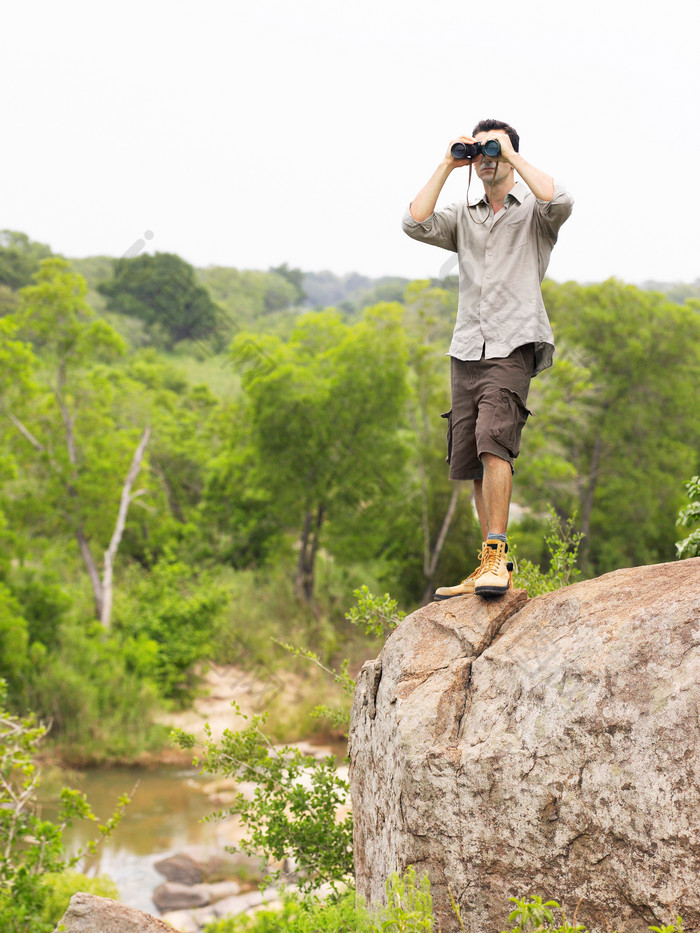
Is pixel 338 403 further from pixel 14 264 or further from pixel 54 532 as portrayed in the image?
pixel 14 264

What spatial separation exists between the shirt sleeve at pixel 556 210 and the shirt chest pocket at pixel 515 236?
8cm

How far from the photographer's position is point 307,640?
16.0 meters

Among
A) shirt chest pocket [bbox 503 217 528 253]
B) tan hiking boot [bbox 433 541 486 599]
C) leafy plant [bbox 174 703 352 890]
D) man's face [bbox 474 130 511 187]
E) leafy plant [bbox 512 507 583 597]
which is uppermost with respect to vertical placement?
man's face [bbox 474 130 511 187]

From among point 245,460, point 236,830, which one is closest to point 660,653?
point 236,830

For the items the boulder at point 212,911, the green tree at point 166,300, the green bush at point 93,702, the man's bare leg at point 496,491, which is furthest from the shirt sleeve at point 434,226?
the green tree at point 166,300

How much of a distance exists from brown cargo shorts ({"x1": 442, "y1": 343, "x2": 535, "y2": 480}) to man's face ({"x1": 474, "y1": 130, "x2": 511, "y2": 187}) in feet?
2.46

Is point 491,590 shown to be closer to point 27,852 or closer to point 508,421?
point 508,421

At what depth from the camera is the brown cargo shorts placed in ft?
10.8

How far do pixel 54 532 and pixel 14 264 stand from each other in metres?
23.8

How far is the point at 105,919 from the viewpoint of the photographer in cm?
368

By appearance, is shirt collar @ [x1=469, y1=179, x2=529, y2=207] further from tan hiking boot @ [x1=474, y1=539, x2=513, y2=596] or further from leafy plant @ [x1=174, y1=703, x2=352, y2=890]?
leafy plant @ [x1=174, y1=703, x2=352, y2=890]

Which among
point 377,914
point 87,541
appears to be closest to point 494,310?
point 377,914

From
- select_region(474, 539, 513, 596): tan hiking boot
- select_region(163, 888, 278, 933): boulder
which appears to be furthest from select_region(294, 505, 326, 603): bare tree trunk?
select_region(474, 539, 513, 596): tan hiking boot

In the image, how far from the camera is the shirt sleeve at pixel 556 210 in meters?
3.25
